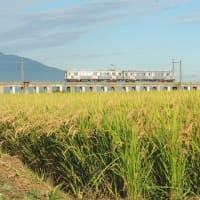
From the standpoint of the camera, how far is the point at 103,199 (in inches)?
227

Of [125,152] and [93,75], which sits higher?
[125,152]

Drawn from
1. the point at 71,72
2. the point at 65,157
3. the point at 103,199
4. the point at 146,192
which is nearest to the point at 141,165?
the point at 146,192

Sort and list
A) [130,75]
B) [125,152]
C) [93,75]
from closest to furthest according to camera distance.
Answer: [125,152] < [93,75] < [130,75]

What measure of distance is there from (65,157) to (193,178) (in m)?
1.74

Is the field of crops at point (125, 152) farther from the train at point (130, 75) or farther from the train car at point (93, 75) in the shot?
the train at point (130, 75)

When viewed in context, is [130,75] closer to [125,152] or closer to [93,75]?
[93,75]

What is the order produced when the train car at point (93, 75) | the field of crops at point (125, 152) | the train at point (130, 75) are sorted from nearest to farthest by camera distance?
the field of crops at point (125, 152) < the train car at point (93, 75) < the train at point (130, 75)

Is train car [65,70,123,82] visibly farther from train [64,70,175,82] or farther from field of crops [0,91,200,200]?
field of crops [0,91,200,200]

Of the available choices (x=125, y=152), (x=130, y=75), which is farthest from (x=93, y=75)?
(x=125, y=152)

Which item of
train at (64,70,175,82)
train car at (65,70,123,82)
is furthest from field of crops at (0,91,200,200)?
train at (64,70,175,82)

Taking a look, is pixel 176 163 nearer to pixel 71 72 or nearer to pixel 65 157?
pixel 65 157

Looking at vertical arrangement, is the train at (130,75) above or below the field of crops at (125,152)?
below

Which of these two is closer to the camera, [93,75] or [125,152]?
[125,152]

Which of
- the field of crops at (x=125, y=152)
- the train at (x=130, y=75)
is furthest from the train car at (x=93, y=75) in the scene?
the field of crops at (x=125, y=152)
